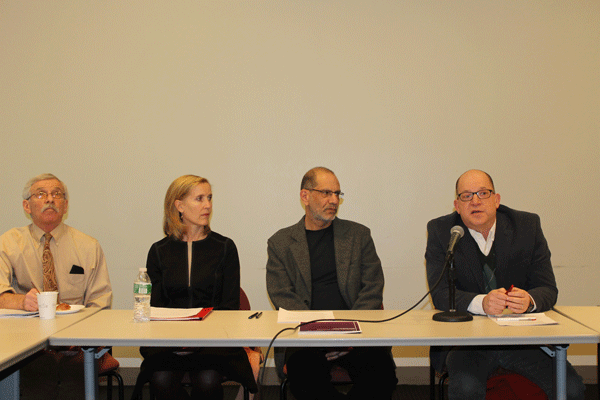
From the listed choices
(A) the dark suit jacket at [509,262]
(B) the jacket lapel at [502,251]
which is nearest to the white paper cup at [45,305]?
(A) the dark suit jacket at [509,262]

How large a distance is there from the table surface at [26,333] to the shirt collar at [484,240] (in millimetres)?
2141

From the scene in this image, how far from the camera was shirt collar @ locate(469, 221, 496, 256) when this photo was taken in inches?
112

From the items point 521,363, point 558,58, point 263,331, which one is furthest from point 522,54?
point 263,331

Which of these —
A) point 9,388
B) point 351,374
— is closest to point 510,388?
point 351,374

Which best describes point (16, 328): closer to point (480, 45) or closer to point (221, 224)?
point (221, 224)

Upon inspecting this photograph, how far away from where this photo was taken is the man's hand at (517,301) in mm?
2383

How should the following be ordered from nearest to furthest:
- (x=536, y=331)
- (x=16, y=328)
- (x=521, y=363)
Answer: (x=536, y=331) < (x=16, y=328) < (x=521, y=363)

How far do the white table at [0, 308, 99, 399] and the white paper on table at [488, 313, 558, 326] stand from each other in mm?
1978

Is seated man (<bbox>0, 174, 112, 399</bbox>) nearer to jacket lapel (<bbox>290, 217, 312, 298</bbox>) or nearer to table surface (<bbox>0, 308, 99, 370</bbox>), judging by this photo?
table surface (<bbox>0, 308, 99, 370</bbox>)

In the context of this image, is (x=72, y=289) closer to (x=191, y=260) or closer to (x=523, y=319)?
(x=191, y=260)

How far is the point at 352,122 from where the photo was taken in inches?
168

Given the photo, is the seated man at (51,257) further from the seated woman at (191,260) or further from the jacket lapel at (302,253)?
the jacket lapel at (302,253)

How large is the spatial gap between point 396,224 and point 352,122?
94 centimetres

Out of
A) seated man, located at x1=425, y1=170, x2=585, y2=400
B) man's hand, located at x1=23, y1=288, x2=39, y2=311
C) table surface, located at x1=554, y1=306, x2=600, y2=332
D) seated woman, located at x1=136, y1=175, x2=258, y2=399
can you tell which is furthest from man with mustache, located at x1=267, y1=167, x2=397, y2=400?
man's hand, located at x1=23, y1=288, x2=39, y2=311
